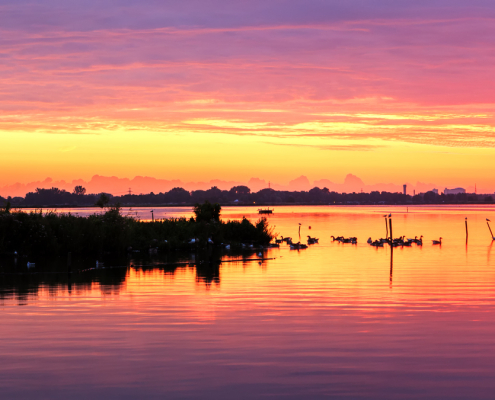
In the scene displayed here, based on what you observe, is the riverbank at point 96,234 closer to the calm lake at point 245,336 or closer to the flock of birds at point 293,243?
the flock of birds at point 293,243

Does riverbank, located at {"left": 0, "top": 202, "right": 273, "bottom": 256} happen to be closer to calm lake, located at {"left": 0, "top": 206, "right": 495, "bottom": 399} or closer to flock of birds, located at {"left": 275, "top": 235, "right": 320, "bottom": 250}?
flock of birds, located at {"left": 275, "top": 235, "right": 320, "bottom": 250}

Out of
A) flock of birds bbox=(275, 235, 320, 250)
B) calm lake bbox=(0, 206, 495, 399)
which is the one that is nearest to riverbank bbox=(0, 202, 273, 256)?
flock of birds bbox=(275, 235, 320, 250)

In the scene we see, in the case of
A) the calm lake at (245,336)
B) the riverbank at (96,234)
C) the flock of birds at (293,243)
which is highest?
the riverbank at (96,234)

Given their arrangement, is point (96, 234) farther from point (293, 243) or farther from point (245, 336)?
point (245, 336)

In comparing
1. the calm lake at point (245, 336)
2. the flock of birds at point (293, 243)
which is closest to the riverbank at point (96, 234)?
the flock of birds at point (293, 243)

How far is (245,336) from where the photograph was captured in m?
21.9

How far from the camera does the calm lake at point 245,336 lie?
1581cm

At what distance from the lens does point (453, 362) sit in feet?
59.4

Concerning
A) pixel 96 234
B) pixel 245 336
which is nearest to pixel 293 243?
pixel 96 234

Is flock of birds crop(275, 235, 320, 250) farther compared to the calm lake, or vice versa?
flock of birds crop(275, 235, 320, 250)

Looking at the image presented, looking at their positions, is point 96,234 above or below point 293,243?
above

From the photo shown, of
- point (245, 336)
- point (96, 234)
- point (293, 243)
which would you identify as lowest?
point (245, 336)

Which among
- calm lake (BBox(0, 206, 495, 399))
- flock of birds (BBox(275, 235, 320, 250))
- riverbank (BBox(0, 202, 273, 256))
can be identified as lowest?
calm lake (BBox(0, 206, 495, 399))

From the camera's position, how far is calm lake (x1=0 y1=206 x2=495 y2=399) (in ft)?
51.9
